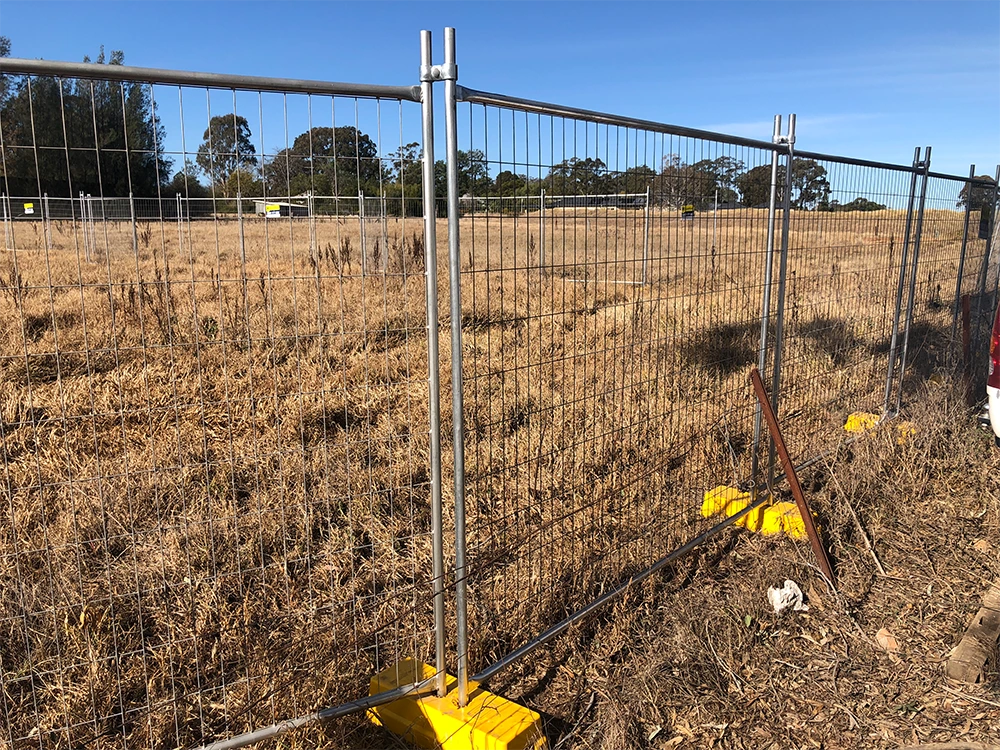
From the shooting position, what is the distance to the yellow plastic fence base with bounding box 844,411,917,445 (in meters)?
5.94

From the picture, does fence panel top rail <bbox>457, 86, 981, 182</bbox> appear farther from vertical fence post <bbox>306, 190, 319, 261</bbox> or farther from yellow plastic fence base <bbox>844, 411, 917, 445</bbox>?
yellow plastic fence base <bbox>844, 411, 917, 445</bbox>

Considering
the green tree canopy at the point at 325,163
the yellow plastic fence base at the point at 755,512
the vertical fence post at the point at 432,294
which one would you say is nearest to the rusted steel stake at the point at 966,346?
the yellow plastic fence base at the point at 755,512

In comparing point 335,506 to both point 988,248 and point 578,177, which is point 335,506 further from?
point 988,248

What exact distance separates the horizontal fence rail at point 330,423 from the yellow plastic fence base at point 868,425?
5.3 inches

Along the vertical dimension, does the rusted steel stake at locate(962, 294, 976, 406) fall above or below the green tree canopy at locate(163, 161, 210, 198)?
below

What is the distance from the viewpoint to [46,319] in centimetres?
855

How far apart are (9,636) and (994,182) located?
10378 millimetres

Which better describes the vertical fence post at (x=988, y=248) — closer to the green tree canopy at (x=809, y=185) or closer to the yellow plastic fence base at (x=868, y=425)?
the yellow plastic fence base at (x=868, y=425)

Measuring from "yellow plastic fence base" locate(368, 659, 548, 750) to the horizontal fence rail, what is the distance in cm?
7

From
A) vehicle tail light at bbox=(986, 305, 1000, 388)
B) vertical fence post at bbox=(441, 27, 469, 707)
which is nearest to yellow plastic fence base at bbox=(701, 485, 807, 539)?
vehicle tail light at bbox=(986, 305, 1000, 388)

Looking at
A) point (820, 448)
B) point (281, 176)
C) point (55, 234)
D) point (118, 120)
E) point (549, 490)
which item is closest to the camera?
point (118, 120)

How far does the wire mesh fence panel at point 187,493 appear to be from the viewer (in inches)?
95.3

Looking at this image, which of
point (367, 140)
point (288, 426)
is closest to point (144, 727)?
point (367, 140)

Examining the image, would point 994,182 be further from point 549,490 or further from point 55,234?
point 55,234
